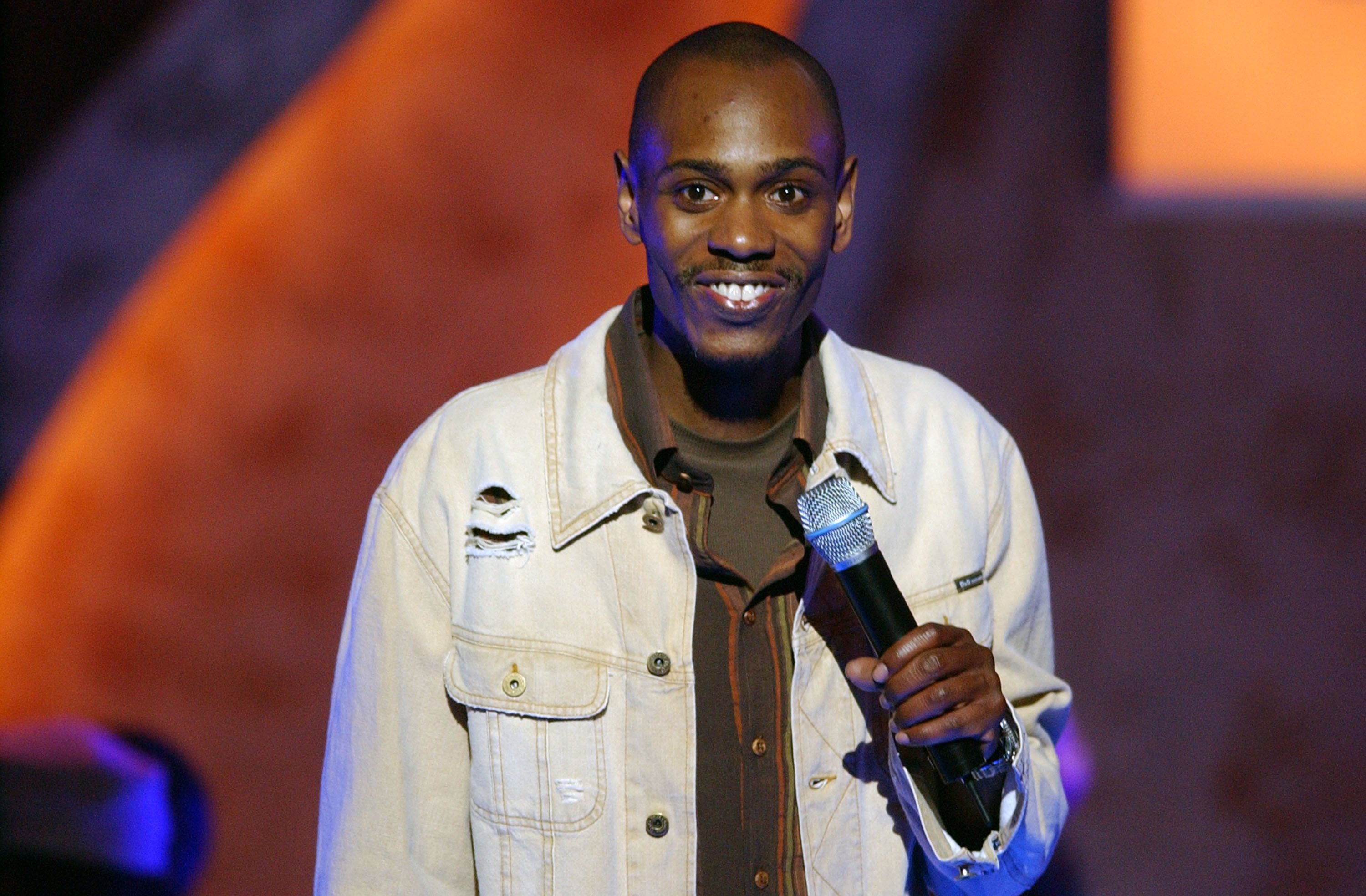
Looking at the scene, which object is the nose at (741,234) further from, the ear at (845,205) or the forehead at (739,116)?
the ear at (845,205)

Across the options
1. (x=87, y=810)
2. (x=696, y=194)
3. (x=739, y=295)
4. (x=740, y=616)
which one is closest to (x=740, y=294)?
(x=739, y=295)

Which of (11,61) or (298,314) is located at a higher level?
(11,61)

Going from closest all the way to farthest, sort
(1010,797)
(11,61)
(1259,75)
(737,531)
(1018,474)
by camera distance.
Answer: (1010,797), (737,531), (1018,474), (11,61), (1259,75)

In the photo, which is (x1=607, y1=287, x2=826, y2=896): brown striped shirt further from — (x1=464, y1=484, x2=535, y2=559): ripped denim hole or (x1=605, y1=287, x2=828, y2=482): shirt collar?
(x1=464, y1=484, x2=535, y2=559): ripped denim hole

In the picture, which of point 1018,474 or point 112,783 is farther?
point 112,783

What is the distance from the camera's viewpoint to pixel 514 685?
1.35m

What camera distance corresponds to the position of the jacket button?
1.35 m

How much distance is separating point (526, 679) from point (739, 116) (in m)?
0.63

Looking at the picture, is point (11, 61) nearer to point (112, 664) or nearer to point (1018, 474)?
point (112, 664)

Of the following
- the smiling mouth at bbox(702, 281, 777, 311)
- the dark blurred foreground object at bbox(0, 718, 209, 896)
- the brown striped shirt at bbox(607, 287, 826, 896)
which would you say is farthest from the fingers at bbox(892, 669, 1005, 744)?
the dark blurred foreground object at bbox(0, 718, 209, 896)

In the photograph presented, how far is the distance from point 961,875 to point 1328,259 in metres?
1.69

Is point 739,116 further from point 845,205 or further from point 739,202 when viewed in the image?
point 845,205

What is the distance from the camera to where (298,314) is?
2266 mm

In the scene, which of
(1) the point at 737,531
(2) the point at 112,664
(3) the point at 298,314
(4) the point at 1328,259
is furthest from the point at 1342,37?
(2) the point at 112,664
